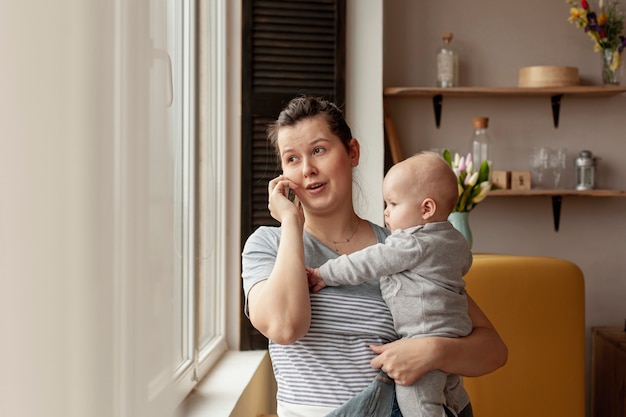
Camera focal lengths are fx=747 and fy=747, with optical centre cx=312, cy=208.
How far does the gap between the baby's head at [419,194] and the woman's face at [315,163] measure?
0.12m

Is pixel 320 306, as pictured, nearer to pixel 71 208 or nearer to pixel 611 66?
pixel 71 208

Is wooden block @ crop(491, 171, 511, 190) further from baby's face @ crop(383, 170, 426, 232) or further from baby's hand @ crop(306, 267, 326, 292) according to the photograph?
baby's hand @ crop(306, 267, 326, 292)

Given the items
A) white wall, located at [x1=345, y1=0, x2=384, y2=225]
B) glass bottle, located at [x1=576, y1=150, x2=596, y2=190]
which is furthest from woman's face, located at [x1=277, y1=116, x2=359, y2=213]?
glass bottle, located at [x1=576, y1=150, x2=596, y2=190]

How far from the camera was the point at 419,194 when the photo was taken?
5.30ft

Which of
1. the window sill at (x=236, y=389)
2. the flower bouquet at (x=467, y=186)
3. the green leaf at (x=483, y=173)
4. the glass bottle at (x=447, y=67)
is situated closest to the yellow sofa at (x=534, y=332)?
the flower bouquet at (x=467, y=186)

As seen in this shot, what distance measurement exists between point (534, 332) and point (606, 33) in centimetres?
172

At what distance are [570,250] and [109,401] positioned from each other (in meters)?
3.25

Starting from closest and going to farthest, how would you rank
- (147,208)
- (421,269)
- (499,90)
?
(147,208), (421,269), (499,90)

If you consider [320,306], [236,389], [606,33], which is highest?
[606,33]

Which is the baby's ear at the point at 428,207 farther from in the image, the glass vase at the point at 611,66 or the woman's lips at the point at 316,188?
the glass vase at the point at 611,66

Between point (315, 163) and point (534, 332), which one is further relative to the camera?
point (534, 332)

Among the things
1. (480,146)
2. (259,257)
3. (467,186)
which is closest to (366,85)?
(467,186)

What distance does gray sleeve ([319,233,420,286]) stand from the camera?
1481 mm

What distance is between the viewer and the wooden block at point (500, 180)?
356 centimetres
